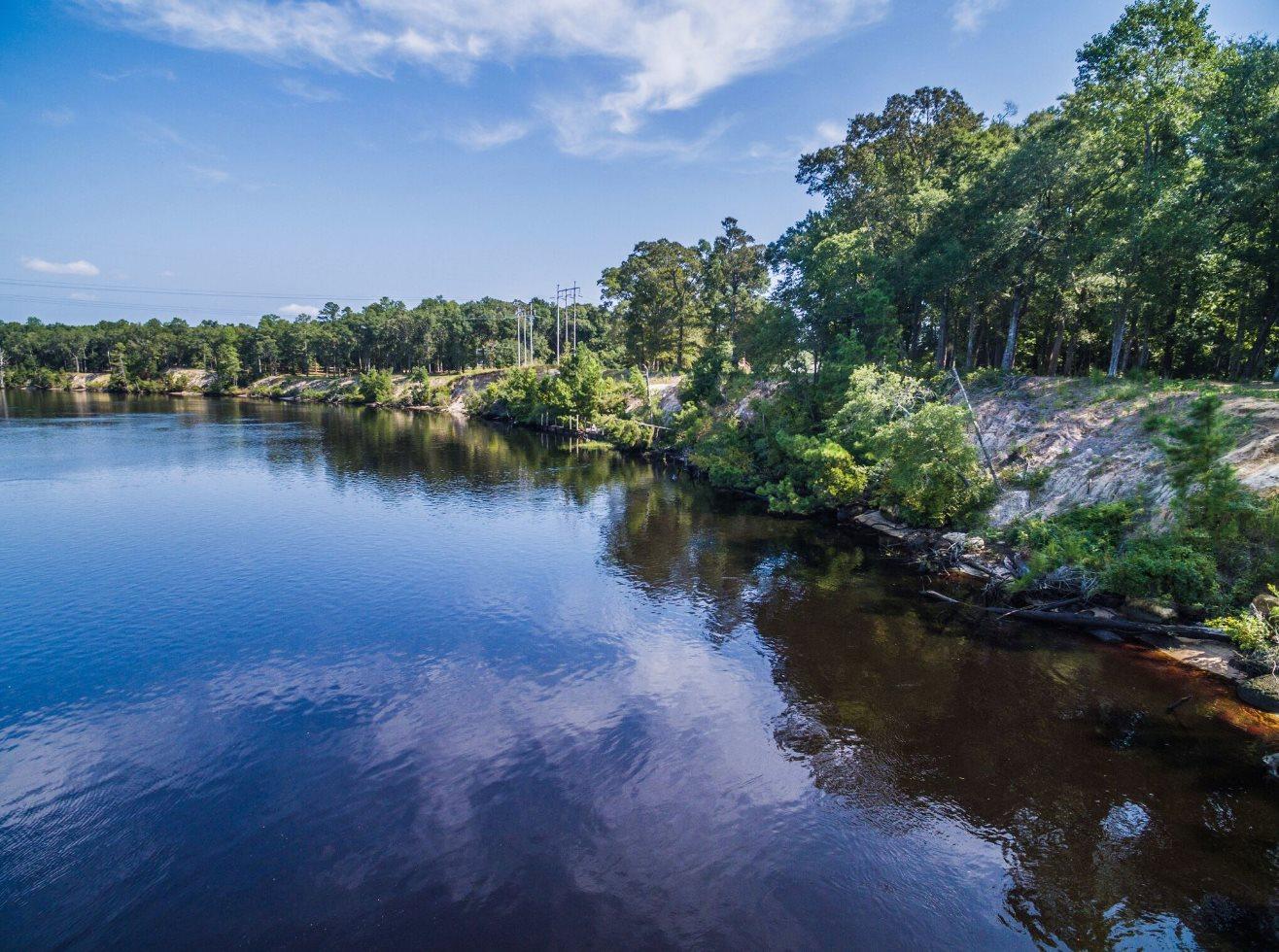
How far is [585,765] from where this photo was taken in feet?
60.9

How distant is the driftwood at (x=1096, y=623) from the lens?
23.2 m

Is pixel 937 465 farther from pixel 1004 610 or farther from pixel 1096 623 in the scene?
pixel 1096 623

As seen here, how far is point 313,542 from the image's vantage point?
3906cm

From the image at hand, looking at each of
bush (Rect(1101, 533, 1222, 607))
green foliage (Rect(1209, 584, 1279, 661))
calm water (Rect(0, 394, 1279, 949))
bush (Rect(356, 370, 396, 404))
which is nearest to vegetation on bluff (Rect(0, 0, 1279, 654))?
bush (Rect(1101, 533, 1222, 607))

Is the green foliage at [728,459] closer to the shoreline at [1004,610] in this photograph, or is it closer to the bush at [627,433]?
the shoreline at [1004,610]

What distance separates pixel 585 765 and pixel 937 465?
2714 cm

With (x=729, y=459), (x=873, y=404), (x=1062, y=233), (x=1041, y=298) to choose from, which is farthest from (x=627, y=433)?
(x=1062, y=233)

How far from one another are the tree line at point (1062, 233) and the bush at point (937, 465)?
1249cm

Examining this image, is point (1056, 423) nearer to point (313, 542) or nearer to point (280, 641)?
point (280, 641)

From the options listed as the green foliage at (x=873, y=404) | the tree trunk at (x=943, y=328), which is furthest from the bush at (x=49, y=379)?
the tree trunk at (x=943, y=328)

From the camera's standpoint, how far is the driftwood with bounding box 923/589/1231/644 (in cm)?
2320

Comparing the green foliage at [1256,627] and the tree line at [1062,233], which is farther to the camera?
the tree line at [1062,233]

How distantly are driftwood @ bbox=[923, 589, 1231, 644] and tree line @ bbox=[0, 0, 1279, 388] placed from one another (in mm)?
22106

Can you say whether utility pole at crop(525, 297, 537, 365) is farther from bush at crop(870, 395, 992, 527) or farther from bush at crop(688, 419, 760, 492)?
bush at crop(870, 395, 992, 527)
